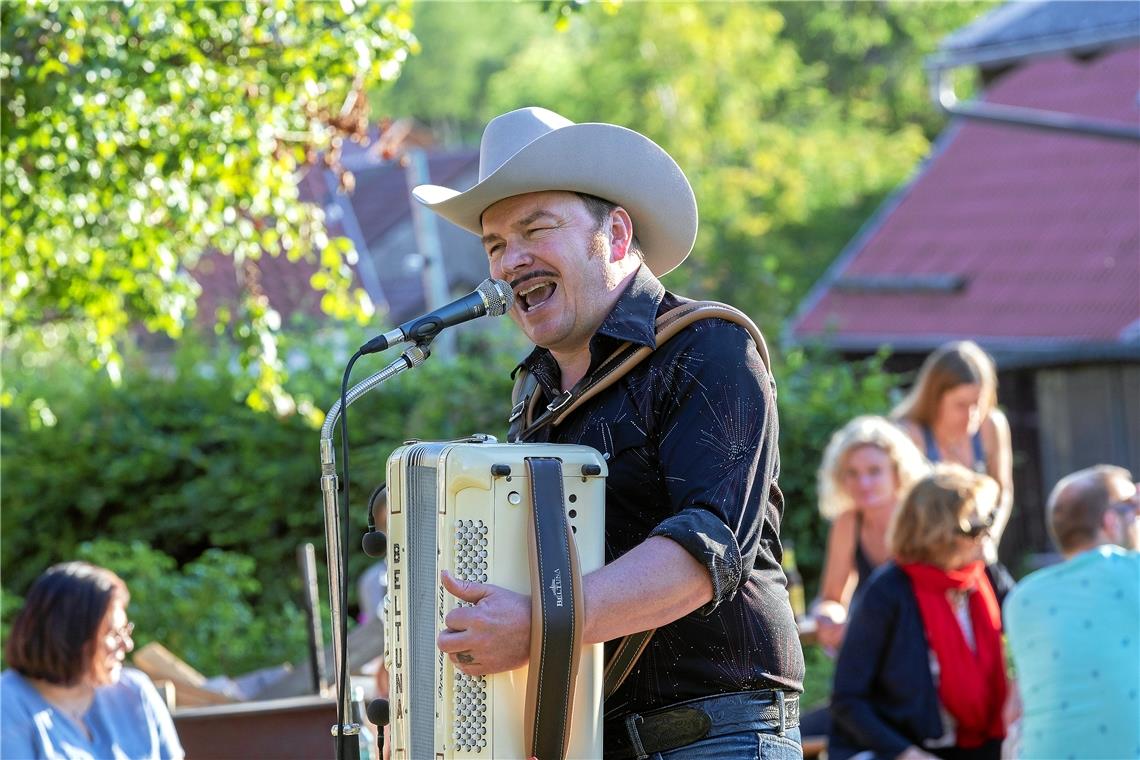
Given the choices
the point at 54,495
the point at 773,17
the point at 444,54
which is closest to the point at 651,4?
the point at 773,17

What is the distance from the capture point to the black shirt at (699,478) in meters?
2.72

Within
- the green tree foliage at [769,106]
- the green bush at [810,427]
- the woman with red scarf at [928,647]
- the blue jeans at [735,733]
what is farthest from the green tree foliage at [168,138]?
the green tree foliage at [769,106]

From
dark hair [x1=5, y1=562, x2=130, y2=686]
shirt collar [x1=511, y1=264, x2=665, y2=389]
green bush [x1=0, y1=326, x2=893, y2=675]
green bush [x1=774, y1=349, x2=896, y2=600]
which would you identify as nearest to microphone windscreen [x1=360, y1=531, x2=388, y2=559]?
shirt collar [x1=511, y1=264, x2=665, y2=389]

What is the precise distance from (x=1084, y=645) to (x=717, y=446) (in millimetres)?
2443

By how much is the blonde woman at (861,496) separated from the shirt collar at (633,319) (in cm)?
372

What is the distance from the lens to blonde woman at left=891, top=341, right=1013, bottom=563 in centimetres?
708

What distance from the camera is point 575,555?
263 cm

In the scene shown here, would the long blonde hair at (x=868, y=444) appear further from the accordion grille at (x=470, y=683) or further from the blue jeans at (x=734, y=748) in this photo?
the accordion grille at (x=470, y=683)

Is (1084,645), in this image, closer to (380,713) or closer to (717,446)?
(717,446)

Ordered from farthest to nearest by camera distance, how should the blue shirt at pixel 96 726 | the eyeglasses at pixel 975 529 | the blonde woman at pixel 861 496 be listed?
1. the blonde woman at pixel 861 496
2. the eyeglasses at pixel 975 529
3. the blue shirt at pixel 96 726

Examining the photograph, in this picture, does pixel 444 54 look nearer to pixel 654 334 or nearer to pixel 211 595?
pixel 211 595

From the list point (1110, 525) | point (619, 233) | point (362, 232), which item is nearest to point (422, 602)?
point (619, 233)

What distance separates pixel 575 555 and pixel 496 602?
15cm

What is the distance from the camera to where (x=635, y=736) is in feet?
9.40
